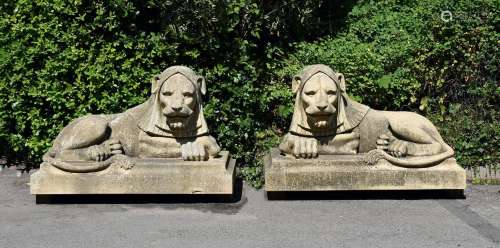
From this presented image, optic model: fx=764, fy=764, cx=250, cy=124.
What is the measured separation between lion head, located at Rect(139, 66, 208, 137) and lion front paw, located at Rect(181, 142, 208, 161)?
0.16 metres

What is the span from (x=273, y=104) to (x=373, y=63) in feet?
4.18

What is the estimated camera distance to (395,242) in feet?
18.9

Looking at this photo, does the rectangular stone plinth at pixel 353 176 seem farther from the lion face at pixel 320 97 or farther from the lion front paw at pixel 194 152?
the lion front paw at pixel 194 152

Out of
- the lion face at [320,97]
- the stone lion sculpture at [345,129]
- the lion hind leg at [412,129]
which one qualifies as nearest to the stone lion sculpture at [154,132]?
the stone lion sculpture at [345,129]

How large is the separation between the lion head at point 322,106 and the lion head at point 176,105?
0.92 m

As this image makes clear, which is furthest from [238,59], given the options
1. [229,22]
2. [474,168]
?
[474,168]

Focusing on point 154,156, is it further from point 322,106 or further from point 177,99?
point 322,106

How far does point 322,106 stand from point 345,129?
1.65ft

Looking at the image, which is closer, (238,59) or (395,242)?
(395,242)

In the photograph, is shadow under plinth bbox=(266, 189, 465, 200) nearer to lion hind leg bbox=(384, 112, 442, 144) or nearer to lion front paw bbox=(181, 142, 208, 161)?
lion hind leg bbox=(384, 112, 442, 144)

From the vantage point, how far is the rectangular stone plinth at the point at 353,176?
701cm

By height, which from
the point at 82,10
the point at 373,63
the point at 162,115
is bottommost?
the point at 162,115

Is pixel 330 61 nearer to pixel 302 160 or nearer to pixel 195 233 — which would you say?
pixel 302 160

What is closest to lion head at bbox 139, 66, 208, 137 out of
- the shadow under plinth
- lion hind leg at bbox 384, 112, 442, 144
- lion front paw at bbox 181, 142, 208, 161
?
lion front paw at bbox 181, 142, 208, 161
